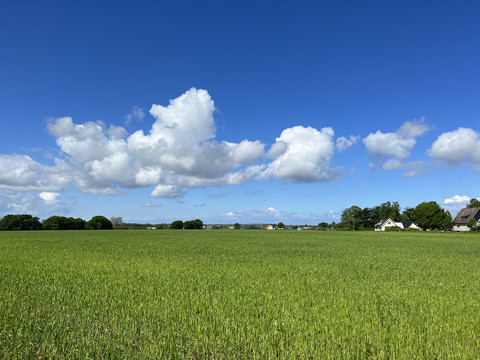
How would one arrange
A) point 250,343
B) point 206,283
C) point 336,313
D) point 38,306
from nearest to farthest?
point 250,343 < point 336,313 < point 38,306 < point 206,283

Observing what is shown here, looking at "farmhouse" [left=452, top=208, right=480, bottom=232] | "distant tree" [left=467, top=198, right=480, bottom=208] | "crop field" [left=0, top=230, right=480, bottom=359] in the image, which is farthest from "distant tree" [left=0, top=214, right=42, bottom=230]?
"distant tree" [left=467, top=198, right=480, bottom=208]

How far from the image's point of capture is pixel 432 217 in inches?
4449

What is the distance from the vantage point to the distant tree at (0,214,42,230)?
102938 millimetres

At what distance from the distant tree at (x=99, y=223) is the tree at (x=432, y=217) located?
427 ft

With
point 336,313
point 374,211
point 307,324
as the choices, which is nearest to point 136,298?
point 307,324

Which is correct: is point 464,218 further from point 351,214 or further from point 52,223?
point 52,223

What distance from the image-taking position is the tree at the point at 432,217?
111875 millimetres

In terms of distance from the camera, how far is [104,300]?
6734mm

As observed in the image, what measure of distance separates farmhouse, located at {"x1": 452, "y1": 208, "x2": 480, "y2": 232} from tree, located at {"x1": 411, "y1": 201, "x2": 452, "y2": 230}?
5195mm

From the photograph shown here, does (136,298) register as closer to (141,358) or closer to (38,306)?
(38,306)

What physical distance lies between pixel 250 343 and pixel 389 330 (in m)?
2.66

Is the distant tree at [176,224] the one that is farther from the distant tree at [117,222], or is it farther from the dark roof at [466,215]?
the dark roof at [466,215]

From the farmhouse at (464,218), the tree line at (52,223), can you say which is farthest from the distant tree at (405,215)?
the tree line at (52,223)

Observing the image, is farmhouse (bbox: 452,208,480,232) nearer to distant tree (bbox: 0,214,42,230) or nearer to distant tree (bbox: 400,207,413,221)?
distant tree (bbox: 400,207,413,221)
